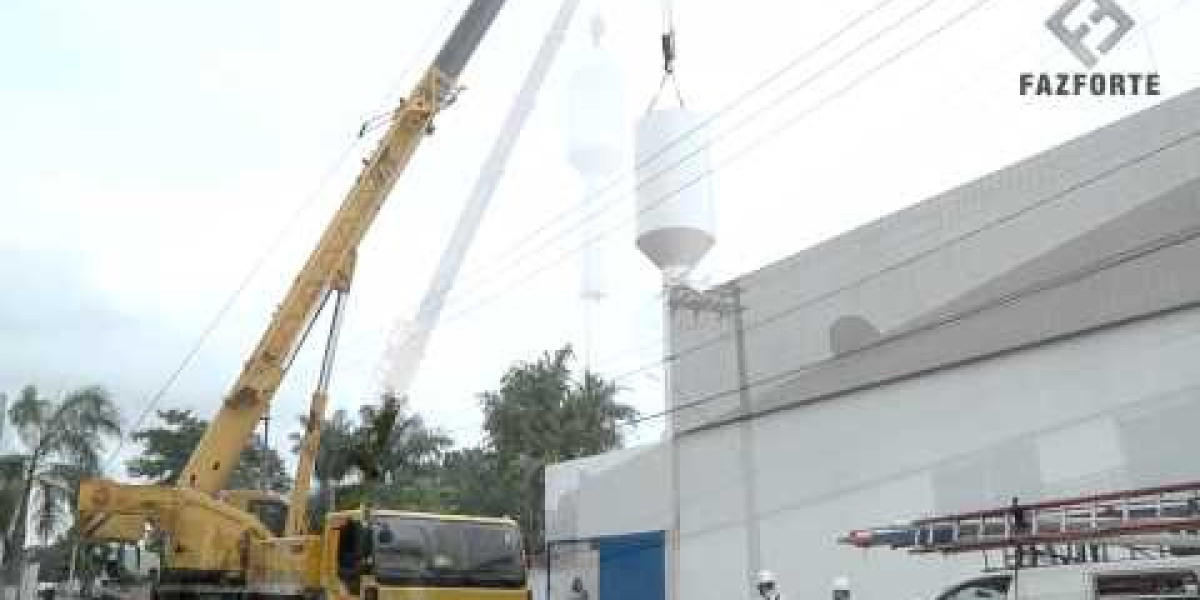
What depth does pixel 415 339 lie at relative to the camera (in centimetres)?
2848

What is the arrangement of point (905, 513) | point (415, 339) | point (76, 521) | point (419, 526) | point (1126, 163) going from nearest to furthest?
point (419, 526)
point (76, 521)
point (1126, 163)
point (905, 513)
point (415, 339)

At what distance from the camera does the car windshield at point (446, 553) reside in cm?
1292

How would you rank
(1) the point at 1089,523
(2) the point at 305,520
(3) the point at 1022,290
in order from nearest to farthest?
(1) the point at 1089,523
(2) the point at 305,520
(3) the point at 1022,290

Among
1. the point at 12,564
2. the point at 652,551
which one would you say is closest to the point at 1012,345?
the point at 652,551

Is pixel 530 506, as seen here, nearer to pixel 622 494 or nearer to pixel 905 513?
pixel 622 494

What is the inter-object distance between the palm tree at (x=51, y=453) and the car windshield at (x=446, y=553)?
32.5m

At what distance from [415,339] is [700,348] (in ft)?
23.1

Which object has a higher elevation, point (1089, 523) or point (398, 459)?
point (398, 459)

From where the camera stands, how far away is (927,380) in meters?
21.6

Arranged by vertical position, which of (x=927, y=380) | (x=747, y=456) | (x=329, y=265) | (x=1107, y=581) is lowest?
(x=1107, y=581)

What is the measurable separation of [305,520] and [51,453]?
30.4 m

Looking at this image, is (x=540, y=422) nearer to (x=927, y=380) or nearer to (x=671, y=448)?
(x=671, y=448)

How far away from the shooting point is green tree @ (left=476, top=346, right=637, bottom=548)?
42.0 m

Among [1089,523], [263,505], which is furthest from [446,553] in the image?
[1089,523]
